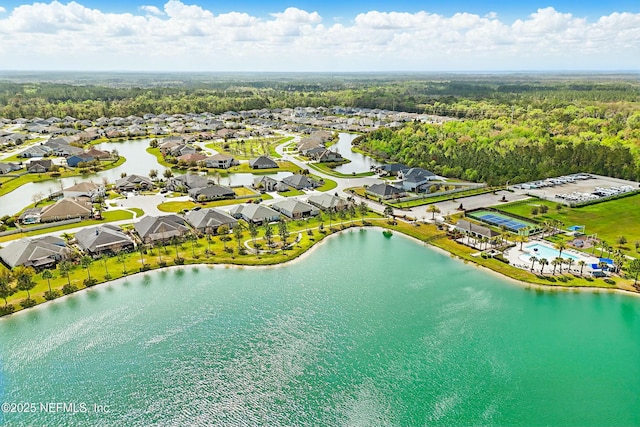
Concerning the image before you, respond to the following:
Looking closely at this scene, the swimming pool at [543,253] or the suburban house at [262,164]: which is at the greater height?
the suburban house at [262,164]

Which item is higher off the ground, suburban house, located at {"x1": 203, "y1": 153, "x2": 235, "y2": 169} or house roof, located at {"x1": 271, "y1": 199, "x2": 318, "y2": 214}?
suburban house, located at {"x1": 203, "y1": 153, "x2": 235, "y2": 169}

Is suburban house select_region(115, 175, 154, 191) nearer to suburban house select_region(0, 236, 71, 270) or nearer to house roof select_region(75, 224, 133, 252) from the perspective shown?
house roof select_region(75, 224, 133, 252)

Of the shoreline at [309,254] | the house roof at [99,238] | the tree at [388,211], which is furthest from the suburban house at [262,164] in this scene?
the house roof at [99,238]

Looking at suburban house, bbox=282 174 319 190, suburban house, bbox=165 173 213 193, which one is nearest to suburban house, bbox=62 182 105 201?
suburban house, bbox=165 173 213 193

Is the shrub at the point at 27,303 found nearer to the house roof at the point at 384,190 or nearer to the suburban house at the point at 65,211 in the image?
the suburban house at the point at 65,211

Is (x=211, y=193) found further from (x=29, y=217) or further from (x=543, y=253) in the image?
(x=543, y=253)

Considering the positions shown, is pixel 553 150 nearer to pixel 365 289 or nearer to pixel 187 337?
pixel 365 289
